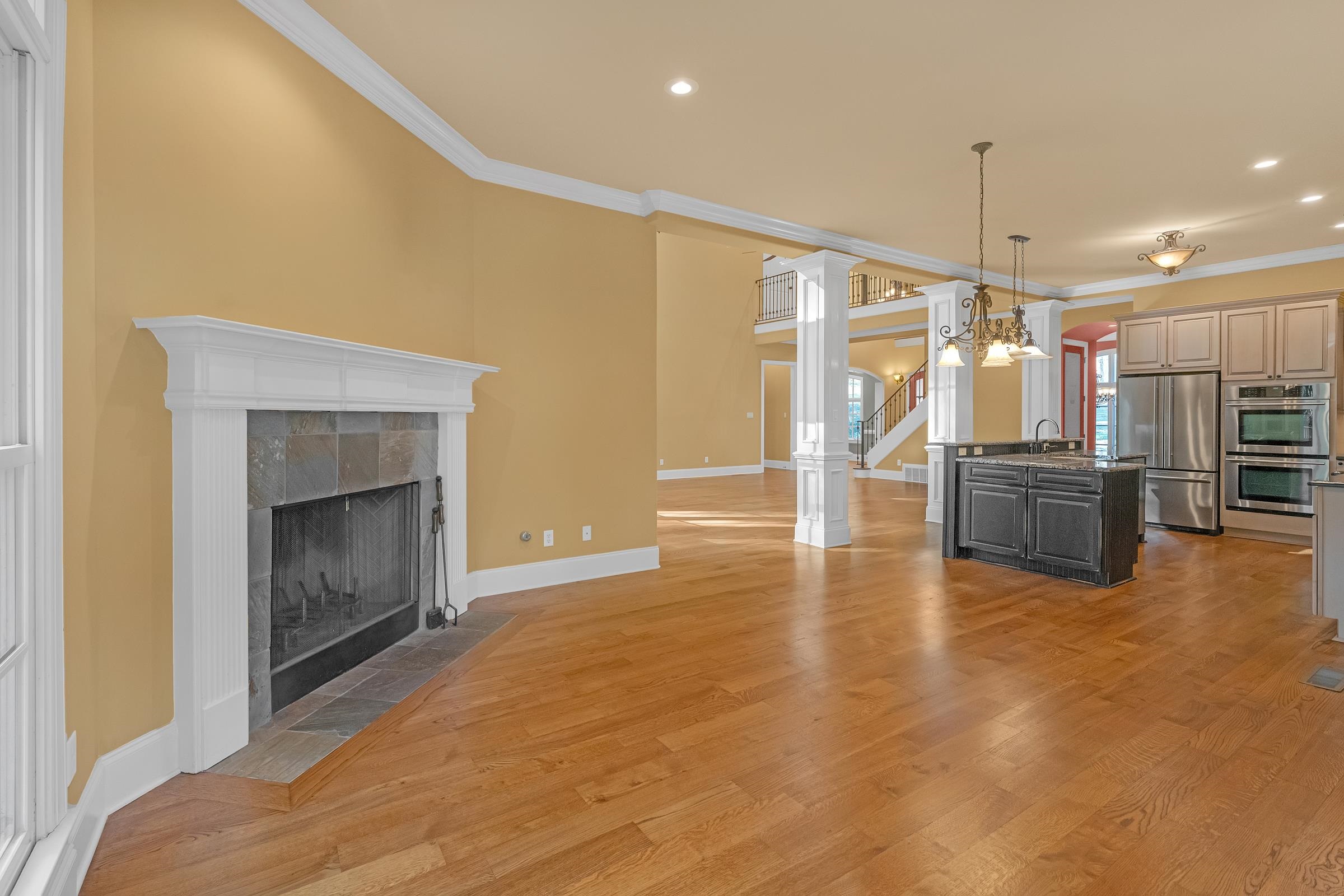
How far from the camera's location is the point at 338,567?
3.16 metres

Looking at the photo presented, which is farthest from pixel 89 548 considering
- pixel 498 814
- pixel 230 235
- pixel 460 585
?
pixel 460 585

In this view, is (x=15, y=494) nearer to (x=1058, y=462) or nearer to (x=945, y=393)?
(x=1058, y=462)

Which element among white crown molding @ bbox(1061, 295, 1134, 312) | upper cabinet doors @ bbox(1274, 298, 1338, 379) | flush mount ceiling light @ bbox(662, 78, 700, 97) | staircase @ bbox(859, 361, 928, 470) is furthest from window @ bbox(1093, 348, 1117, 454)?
flush mount ceiling light @ bbox(662, 78, 700, 97)

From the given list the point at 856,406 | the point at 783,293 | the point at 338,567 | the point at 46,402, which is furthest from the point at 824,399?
the point at 856,406

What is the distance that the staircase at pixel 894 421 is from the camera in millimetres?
12188

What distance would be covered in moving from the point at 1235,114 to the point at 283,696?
18.9ft

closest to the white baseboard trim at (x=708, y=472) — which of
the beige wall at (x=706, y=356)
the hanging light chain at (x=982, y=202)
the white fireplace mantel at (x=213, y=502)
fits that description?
the beige wall at (x=706, y=356)

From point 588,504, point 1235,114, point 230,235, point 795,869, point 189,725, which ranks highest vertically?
point 1235,114

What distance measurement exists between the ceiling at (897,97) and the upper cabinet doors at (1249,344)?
1314mm

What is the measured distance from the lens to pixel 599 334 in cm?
495

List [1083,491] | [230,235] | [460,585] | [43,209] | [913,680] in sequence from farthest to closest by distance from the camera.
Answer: [1083,491]
[460,585]
[913,680]
[230,235]
[43,209]

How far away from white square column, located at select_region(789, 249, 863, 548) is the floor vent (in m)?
3.48

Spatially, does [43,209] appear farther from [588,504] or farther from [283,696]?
[588,504]

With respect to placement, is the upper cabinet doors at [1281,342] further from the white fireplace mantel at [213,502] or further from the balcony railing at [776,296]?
the white fireplace mantel at [213,502]
